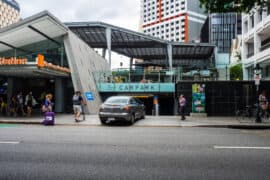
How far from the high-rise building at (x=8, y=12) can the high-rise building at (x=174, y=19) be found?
73038 mm

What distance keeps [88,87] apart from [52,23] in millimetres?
6603

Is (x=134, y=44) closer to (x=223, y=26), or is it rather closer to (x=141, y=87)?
(x=141, y=87)

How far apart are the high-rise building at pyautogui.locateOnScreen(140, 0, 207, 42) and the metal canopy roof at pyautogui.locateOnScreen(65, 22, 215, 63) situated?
267 feet

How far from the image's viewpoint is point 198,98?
59.2 feet

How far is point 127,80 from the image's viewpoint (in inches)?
1011

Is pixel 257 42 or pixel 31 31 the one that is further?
pixel 257 42

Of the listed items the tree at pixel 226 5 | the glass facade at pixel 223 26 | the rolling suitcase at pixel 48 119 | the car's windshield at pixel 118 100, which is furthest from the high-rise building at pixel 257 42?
the glass facade at pixel 223 26

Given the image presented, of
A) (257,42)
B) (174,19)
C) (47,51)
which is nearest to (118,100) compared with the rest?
(47,51)

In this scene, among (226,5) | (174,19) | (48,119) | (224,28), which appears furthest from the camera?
(174,19)

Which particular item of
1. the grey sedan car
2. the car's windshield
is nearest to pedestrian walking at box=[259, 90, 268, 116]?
the grey sedan car

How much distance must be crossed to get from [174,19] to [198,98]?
12761 cm

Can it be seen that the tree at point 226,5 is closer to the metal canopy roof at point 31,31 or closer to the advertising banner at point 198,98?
the advertising banner at point 198,98

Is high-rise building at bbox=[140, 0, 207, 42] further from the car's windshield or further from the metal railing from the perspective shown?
the car's windshield

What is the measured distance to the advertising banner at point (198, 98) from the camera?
18031 millimetres
